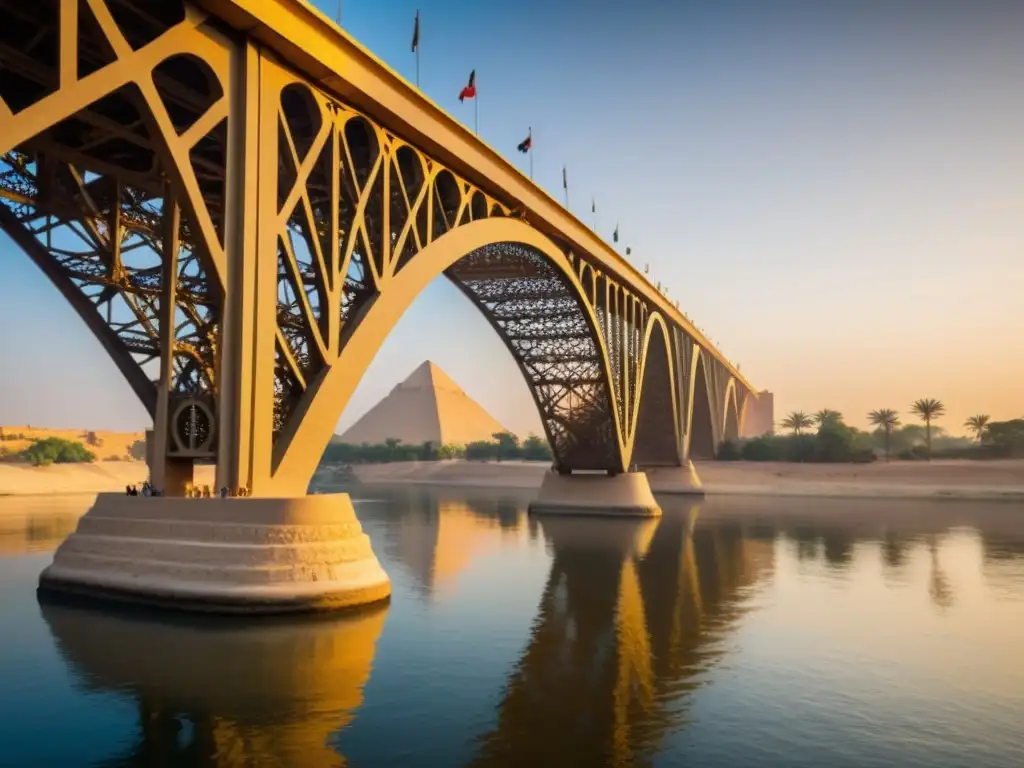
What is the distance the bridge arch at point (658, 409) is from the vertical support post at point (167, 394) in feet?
146

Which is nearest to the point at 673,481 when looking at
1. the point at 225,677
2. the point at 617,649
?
the point at 617,649

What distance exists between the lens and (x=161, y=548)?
1933 centimetres

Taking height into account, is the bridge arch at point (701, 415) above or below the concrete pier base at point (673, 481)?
above

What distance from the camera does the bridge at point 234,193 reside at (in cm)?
1939

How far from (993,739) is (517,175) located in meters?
27.1

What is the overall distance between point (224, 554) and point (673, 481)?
213 feet

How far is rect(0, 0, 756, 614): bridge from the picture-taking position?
19391 mm

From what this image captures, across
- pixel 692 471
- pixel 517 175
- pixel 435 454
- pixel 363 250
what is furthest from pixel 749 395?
pixel 363 250

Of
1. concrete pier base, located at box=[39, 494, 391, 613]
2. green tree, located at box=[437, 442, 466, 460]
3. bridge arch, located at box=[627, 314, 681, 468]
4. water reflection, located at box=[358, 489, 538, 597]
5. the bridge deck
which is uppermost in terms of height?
the bridge deck

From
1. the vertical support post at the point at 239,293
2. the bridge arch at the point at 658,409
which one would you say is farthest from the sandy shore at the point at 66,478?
the vertical support post at the point at 239,293

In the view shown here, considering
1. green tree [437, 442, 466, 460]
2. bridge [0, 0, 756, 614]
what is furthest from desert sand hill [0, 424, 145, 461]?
bridge [0, 0, 756, 614]

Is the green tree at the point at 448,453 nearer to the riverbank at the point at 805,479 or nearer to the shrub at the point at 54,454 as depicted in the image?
the riverbank at the point at 805,479

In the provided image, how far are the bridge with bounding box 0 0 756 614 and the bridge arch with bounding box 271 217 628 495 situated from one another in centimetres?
9

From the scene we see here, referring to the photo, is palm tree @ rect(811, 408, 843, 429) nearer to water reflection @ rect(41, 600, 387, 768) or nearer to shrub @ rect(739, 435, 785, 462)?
shrub @ rect(739, 435, 785, 462)
